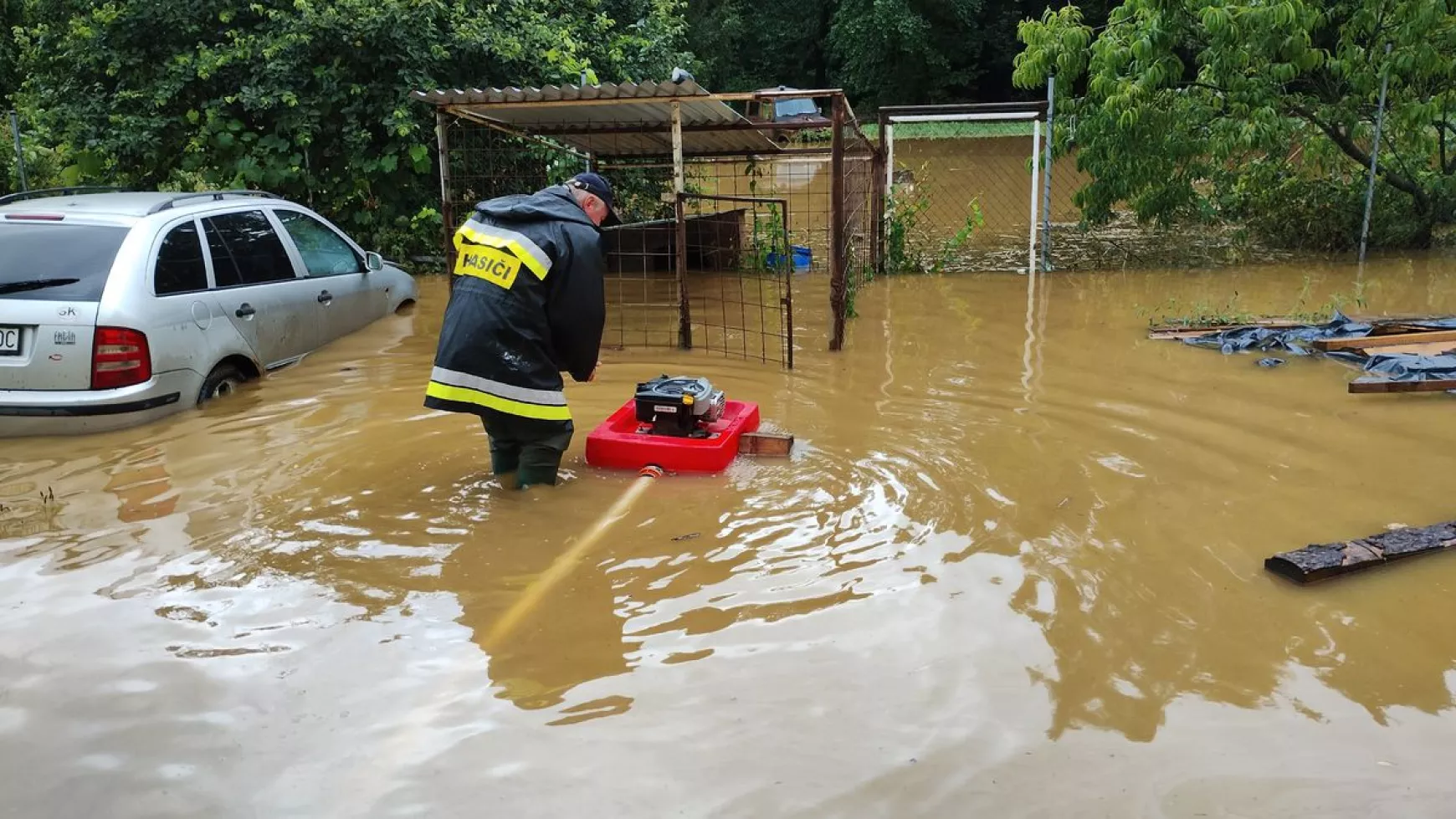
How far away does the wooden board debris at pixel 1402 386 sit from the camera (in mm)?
6398

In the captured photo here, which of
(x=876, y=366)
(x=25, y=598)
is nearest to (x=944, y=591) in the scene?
(x=25, y=598)

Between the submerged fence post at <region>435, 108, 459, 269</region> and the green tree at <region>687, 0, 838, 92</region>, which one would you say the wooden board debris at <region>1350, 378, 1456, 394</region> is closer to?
the submerged fence post at <region>435, 108, 459, 269</region>

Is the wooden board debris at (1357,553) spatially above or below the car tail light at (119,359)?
below

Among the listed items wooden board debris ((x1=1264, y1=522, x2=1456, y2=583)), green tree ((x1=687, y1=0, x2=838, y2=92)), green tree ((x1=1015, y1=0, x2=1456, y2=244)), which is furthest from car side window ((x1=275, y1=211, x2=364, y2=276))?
green tree ((x1=687, y1=0, x2=838, y2=92))

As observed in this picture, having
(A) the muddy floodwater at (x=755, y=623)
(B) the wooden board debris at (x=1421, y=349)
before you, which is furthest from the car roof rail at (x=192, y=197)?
(B) the wooden board debris at (x=1421, y=349)

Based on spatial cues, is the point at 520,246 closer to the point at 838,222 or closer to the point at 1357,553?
the point at 1357,553

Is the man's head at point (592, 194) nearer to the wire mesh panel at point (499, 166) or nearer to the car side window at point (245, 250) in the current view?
the car side window at point (245, 250)

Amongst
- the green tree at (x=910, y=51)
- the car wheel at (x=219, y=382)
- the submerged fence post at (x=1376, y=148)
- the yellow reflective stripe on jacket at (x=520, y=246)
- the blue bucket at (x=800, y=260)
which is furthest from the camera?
the green tree at (x=910, y=51)

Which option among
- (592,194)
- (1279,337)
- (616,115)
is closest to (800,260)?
(616,115)

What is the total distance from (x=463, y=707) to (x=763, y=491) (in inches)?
Answer: 87.2

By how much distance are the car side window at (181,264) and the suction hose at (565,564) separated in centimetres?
316

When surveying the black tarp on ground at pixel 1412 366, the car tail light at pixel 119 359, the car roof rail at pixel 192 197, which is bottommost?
the black tarp on ground at pixel 1412 366

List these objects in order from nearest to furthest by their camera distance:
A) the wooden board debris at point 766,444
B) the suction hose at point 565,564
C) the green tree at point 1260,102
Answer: the suction hose at point 565,564, the wooden board debris at point 766,444, the green tree at point 1260,102

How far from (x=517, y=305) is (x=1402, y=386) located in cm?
562
